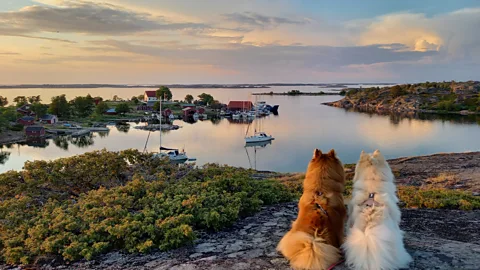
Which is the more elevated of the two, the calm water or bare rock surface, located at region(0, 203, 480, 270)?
bare rock surface, located at region(0, 203, 480, 270)

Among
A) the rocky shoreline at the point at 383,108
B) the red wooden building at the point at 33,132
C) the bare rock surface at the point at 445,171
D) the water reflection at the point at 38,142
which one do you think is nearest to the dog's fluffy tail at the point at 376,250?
the bare rock surface at the point at 445,171

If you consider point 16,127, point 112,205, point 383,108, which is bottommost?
point 16,127

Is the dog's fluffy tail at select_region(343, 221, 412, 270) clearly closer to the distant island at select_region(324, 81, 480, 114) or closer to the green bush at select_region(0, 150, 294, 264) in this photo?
the green bush at select_region(0, 150, 294, 264)

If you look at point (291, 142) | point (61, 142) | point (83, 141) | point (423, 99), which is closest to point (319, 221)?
point (291, 142)

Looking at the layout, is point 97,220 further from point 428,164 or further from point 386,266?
point 428,164

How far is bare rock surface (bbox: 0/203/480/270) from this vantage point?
3268mm

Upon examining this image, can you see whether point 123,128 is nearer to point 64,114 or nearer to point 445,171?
point 64,114

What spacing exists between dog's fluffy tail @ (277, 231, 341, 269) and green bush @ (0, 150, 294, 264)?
3.74 feet

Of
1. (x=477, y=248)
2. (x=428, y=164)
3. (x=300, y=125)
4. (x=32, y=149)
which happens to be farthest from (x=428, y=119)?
(x=477, y=248)

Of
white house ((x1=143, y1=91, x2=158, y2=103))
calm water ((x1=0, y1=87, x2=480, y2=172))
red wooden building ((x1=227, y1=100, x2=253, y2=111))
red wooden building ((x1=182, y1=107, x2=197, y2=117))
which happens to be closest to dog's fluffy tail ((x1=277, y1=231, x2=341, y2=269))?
calm water ((x1=0, y1=87, x2=480, y2=172))

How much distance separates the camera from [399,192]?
697cm

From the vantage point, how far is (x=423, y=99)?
2968 inches

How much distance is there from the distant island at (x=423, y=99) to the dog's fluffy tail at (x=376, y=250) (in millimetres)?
70102

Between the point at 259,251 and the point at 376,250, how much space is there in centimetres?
118
